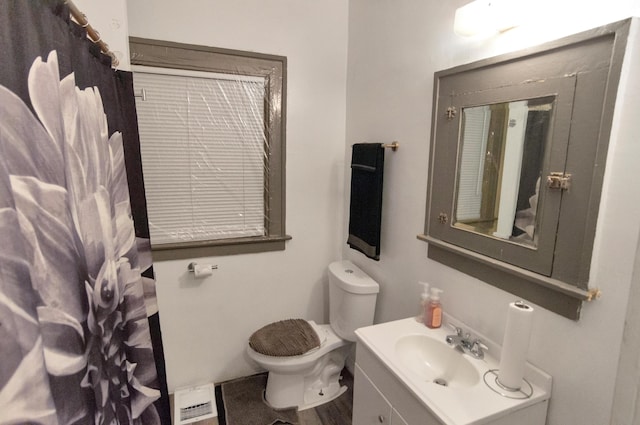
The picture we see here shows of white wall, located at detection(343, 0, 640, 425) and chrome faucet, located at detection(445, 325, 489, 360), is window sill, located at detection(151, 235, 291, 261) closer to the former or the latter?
white wall, located at detection(343, 0, 640, 425)

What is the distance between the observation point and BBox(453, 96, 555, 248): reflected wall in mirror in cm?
107

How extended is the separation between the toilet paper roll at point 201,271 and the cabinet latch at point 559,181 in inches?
67.2

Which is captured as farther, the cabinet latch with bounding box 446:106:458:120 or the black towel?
the black towel

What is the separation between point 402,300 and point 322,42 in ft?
5.25

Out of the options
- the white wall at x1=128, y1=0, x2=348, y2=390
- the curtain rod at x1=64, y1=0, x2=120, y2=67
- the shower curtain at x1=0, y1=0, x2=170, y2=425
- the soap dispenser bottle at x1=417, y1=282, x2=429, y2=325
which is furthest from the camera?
the white wall at x1=128, y1=0, x2=348, y2=390

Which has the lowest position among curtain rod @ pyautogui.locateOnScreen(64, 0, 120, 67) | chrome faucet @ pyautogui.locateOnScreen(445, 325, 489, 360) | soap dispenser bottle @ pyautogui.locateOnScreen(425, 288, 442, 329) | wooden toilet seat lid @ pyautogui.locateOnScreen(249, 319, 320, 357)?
wooden toilet seat lid @ pyautogui.locateOnScreen(249, 319, 320, 357)

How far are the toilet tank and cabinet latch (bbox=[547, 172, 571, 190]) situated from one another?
41.7 inches

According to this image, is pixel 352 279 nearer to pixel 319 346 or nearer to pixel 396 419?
pixel 319 346

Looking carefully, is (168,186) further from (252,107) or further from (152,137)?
(252,107)

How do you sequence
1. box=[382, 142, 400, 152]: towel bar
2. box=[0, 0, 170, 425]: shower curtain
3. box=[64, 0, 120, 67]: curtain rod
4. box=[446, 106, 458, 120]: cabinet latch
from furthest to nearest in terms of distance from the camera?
box=[382, 142, 400, 152]: towel bar, box=[446, 106, 458, 120]: cabinet latch, box=[64, 0, 120, 67]: curtain rod, box=[0, 0, 170, 425]: shower curtain

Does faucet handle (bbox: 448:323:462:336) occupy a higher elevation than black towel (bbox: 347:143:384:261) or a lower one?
lower

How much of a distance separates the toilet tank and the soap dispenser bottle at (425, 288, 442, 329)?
459 mm

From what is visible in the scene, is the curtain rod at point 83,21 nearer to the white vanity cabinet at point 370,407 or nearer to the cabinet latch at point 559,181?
the cabinet latch at point 559,181

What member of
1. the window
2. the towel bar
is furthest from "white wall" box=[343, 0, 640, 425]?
the window
